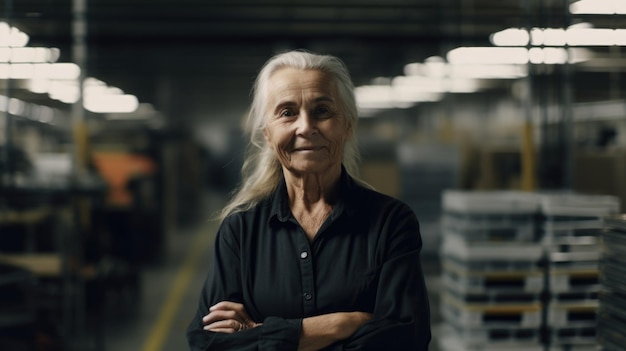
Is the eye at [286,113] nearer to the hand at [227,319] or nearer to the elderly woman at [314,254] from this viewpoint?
the elderly woman at [314,254]

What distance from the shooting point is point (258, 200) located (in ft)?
6.58

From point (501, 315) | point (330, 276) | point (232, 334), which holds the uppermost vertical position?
point (330, 276)

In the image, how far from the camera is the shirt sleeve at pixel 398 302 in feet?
5.93

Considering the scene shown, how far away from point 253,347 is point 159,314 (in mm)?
6729

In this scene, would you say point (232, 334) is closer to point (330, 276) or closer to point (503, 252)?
point (330, 276)

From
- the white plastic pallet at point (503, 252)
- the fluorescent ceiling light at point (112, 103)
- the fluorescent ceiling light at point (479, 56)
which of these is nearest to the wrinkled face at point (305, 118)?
the white plastic pallet at point (503, 252)

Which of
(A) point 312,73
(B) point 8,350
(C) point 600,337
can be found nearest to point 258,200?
(A) point 312,73

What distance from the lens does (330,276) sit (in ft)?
6.01

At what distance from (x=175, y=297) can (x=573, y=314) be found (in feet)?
19.4

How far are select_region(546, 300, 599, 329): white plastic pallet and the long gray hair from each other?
2.92m

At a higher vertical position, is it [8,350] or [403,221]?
[403,221]

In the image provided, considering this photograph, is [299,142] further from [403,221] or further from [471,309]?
[471,309]

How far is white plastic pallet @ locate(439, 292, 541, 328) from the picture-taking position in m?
4.70

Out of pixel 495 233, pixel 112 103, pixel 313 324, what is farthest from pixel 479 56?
pixel 112 103
